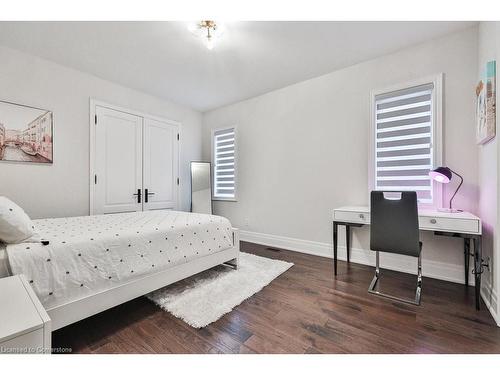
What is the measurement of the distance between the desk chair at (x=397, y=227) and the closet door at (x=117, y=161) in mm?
3540

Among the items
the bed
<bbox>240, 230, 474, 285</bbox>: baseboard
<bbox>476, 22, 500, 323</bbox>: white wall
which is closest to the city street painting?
the bed

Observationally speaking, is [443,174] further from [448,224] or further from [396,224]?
[396,224]

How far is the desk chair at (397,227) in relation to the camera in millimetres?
2064

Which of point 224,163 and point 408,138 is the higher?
point 408,138

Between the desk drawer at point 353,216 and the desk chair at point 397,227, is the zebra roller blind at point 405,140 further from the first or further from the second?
the desk chair at point 397,227

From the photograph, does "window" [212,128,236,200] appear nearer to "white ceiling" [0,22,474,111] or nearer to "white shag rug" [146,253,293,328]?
"white ceiling" [0,22,474,111]

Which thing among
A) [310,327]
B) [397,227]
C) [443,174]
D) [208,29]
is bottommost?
[310,327]

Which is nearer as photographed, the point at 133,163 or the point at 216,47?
the point at 216,47

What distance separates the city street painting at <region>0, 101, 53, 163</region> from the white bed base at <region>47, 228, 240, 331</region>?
228cm

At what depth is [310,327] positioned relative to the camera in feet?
A: 5.47

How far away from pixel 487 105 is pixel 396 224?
3.95 feet

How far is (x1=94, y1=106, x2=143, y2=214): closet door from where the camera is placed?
344cm

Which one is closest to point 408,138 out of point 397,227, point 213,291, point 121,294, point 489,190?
point 489,190

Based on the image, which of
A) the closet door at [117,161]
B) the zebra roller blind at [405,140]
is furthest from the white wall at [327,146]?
the closet door at [117,161]
